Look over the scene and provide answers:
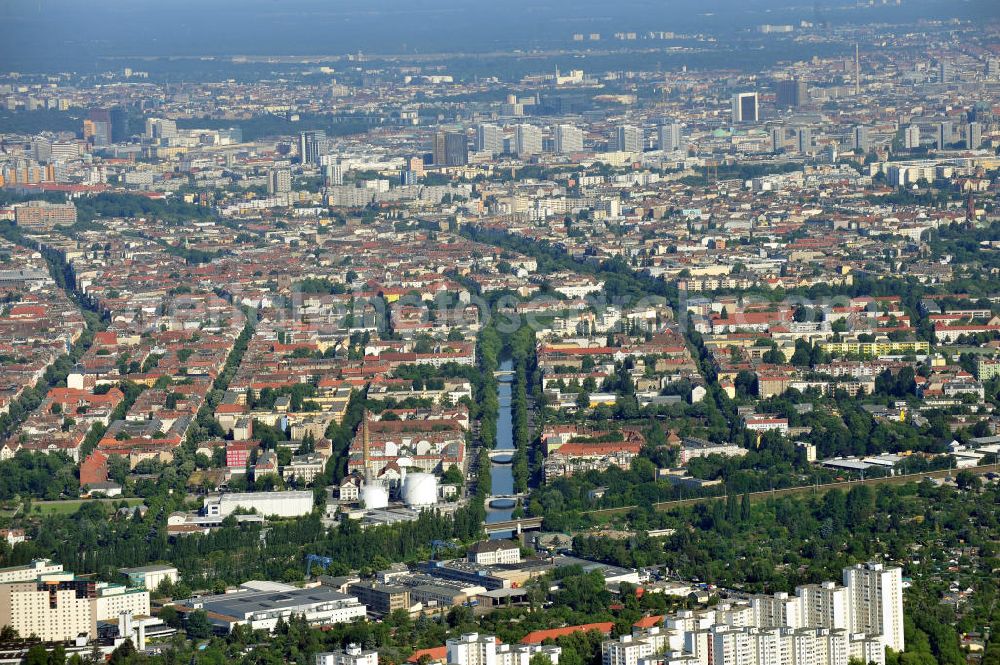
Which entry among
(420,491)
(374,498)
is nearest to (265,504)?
(374,498)

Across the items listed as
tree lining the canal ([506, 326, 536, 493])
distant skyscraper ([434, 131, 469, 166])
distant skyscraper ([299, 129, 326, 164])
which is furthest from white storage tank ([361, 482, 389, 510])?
distant skyscraper ([299, 129, 326, 164])

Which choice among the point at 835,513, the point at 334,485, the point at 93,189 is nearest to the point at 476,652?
the point at 835,513

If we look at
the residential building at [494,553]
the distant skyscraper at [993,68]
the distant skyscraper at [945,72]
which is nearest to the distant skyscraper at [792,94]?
the distant skyscraper at [945,72]

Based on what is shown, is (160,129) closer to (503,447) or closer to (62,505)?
(503,447)

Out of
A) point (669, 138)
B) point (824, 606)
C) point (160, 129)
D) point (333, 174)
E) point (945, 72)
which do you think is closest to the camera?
point (824, 606)

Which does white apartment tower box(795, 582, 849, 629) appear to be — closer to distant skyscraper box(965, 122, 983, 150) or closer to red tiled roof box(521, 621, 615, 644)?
red tiled roof box(521, 621, 615, 644)

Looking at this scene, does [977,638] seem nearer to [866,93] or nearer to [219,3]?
[866,93]
